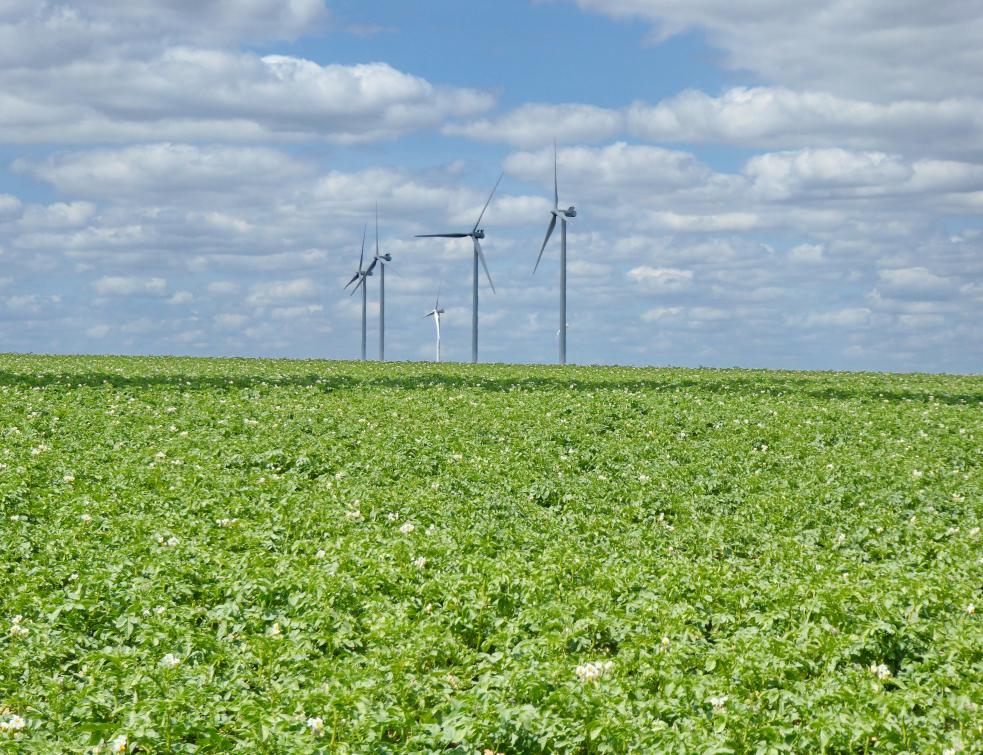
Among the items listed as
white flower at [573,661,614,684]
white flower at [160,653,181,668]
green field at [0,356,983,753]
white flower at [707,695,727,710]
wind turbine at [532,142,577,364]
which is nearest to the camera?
green field at [0,356,983,753]

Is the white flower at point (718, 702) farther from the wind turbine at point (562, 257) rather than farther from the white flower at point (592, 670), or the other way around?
the wind turbine at point (562, 257)

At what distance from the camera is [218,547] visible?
1304cm

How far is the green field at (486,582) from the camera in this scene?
7.98m

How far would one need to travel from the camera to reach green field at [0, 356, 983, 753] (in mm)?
7980

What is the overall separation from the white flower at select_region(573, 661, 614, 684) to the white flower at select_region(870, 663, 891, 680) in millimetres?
2348

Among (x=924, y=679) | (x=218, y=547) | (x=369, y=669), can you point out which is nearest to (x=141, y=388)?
(x=218, y=547)

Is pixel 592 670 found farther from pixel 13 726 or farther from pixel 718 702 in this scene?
pixel 13 726

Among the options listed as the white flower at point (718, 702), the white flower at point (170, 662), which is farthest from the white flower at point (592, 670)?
the white flower at point (170, 662)

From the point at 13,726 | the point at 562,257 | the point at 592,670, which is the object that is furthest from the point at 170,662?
the point at 562,257

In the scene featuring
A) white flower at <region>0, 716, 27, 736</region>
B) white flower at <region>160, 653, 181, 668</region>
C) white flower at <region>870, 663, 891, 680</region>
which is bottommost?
white flower at <region>0, 716, 27, 736</region>

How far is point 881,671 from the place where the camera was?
9.30m

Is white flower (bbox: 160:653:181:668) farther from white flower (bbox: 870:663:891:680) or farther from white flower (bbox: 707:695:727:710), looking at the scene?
white flower (bbox: 870:663:891:680)

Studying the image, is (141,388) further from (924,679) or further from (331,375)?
(924,679)

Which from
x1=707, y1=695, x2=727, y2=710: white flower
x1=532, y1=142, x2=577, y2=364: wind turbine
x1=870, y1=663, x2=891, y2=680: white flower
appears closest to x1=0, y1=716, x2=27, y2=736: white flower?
x1=707, y1=695, x2=727, y2=710: white flower
